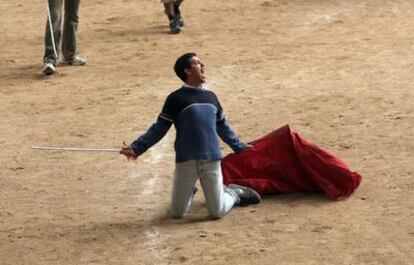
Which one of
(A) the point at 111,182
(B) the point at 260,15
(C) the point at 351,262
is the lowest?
(B) the point at 260,15

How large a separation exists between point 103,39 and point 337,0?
404 cm

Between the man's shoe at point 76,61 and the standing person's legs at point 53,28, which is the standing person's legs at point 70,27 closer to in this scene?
the man's shoe at point 76,61

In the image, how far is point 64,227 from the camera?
6535mm

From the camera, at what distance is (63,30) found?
1159 centimetres

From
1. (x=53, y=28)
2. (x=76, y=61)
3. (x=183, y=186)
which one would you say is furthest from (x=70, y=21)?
(x=183, y=186)

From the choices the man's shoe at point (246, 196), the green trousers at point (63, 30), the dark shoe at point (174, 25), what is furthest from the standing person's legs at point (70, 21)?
the man's shoe at point (246, 196)

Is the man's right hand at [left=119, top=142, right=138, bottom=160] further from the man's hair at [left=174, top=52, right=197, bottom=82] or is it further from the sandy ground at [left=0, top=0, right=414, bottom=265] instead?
the man's hair at [left=174, top=52, right=197, bottom=82]

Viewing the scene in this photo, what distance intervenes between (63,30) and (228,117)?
10.9 feet

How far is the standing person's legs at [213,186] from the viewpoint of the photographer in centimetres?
641

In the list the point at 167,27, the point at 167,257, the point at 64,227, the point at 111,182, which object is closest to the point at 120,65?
the point at 167,27

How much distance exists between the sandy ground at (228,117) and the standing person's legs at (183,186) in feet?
0.33

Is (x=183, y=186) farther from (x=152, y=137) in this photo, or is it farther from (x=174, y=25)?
(x=174, y=25)

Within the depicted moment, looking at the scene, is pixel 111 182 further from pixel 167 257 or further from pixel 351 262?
pixel 351 262

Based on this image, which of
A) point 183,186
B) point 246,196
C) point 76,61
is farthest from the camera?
point 76,61
